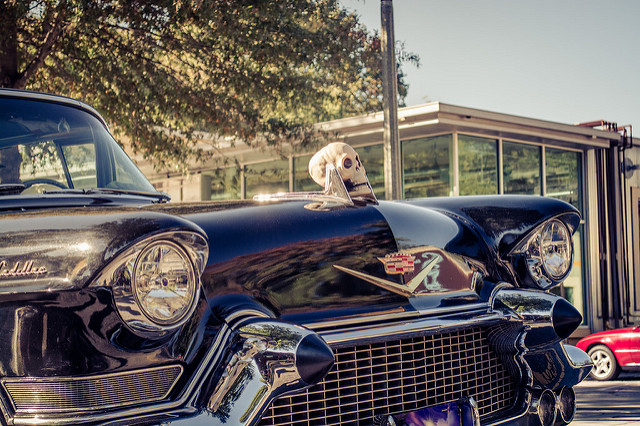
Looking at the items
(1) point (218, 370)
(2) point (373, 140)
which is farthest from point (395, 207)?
(2) point (373, 140)

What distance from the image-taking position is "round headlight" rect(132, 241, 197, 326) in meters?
1.82

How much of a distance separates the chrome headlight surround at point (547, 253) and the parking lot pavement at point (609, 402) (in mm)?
3698

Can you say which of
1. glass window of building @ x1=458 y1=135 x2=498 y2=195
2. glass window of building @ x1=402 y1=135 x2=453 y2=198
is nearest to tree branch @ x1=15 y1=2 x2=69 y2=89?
glass window of building @ x1=402 y1=135 x2=453 y2=198

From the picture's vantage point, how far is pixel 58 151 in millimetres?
3088

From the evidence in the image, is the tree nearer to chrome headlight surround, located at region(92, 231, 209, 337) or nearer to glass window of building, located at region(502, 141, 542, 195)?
glass window of building, located at region(502, 141, 542, 195)

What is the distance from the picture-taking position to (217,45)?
10.7 meters

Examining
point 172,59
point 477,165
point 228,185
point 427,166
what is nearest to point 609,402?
point 427,166

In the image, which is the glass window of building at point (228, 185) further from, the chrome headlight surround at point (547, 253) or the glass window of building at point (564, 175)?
the chrome headlight surround at point (547, 253)

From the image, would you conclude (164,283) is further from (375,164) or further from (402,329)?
(375,164)

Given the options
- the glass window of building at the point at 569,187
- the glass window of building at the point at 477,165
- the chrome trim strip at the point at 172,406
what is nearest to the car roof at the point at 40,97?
the chrome trim strip at the point at 172,406

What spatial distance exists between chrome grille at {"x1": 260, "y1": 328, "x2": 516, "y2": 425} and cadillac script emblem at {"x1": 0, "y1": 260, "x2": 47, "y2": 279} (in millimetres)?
748

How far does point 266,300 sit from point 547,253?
1416mm

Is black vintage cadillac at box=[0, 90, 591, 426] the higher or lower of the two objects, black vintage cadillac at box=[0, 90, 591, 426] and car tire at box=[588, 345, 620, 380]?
the higher

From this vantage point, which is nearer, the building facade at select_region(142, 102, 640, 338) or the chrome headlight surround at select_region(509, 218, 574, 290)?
the chrome headlight surround at select_region(509, 218, 574, 290)
